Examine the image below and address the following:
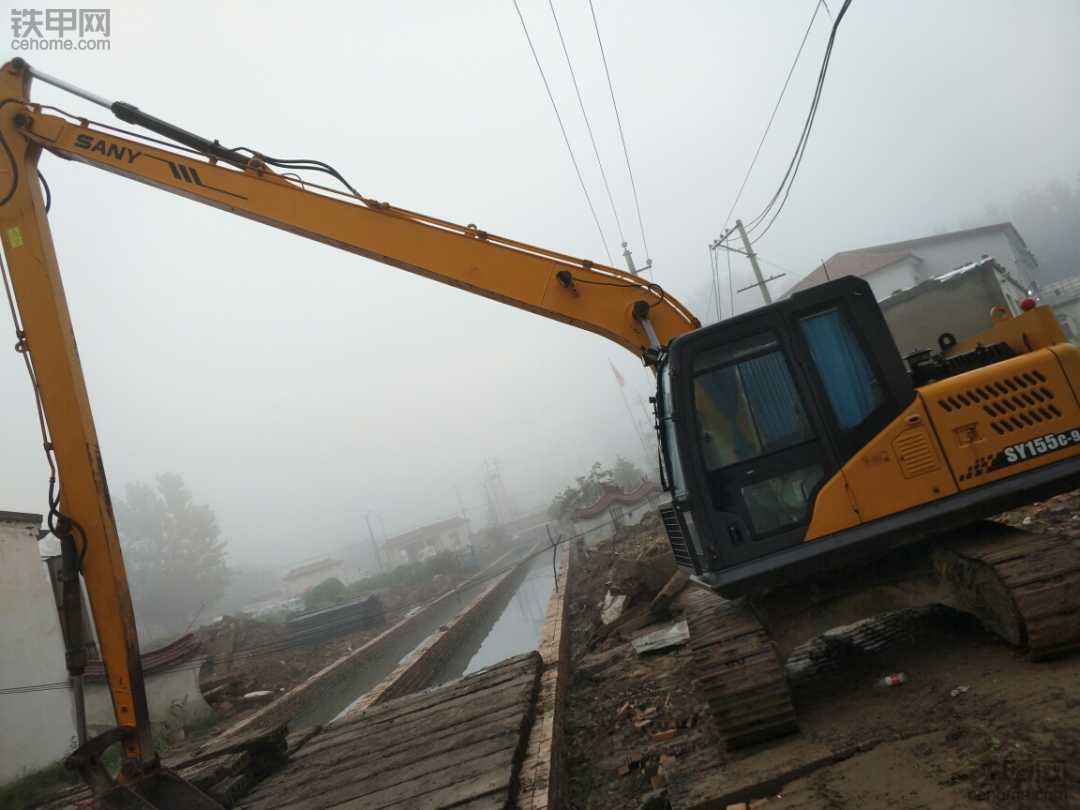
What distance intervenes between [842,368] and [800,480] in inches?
28.9

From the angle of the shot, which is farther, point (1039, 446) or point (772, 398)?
point (772, 398)

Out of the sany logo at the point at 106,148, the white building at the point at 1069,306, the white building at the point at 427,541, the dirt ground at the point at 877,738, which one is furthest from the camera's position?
the white building at the point at 427,541

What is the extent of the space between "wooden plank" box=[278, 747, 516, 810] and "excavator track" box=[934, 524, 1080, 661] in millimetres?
2829

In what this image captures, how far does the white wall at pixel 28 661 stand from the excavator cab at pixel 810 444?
30.2ft

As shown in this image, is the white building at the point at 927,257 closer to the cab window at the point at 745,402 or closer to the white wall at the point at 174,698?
the white wall at the point at 174,698

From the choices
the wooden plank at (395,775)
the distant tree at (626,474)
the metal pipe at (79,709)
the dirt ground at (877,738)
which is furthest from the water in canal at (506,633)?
the distant tree at (626,474)

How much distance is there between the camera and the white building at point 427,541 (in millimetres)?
72000

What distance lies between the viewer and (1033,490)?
13.6 feet

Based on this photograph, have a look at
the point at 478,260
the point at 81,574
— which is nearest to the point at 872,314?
the point at 478,260

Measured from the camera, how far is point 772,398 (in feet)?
14.4

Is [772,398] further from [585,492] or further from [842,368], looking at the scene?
[585,492]

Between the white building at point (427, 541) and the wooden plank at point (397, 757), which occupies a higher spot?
the white building at point (427, 541)
